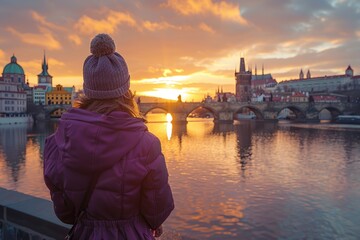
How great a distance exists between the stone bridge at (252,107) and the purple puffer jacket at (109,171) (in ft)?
234

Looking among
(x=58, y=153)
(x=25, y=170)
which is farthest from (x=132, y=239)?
(x=25, y=170)

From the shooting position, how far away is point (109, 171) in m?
1.84

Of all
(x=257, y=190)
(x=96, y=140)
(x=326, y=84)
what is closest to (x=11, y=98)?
(x=257, y=190)

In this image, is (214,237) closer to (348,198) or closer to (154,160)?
(348,198)

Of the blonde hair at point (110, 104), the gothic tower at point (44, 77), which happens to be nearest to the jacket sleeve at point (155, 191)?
the blonde hair at point (110, 104)

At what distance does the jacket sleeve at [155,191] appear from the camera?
6.15 ft

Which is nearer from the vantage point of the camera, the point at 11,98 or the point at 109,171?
the point at 109,171

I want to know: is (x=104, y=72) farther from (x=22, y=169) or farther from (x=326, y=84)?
(x=326, y=84)

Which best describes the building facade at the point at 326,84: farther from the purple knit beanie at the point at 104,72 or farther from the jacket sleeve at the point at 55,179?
the jacket sleeve at the point at 55,179

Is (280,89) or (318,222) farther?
(280,89)

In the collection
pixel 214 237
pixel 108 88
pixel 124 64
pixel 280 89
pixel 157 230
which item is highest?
pixel 280 89

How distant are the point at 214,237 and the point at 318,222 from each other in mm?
3564

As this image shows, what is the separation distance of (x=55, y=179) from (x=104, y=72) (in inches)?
27.0

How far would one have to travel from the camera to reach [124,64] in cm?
204
